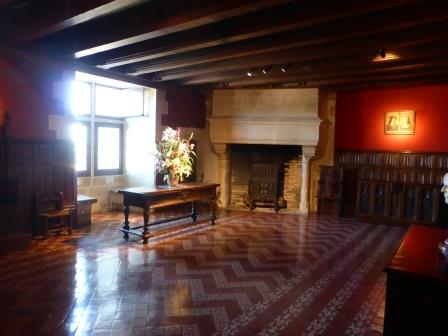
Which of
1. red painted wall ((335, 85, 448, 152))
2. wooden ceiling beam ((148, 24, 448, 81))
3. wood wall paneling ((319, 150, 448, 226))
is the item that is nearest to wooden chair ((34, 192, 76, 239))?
wooden ceiling beam ((148, 24, 448, 81))

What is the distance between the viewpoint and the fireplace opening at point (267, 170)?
7918 millimetres

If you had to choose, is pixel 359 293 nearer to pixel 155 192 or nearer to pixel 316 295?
pixel 316 295

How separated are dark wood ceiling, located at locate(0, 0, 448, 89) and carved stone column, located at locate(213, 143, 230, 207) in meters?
2.21

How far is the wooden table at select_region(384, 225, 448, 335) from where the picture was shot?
→ 193 cm

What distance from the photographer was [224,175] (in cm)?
823

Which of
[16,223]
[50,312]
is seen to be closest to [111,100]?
[16,223]

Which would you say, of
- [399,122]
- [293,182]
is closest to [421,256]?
[399,122]

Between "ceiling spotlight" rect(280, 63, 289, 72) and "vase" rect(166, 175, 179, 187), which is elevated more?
"ceiling spotlight" rect(280, 63, 289, 72)

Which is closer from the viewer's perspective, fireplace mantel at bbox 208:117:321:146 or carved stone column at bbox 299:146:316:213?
fireplace mantel at bbox 208:117:321:146

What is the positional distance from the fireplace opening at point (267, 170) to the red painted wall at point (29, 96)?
4.09 meters

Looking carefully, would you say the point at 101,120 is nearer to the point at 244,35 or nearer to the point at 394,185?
the point at 244,35

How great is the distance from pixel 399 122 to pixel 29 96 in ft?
20.9

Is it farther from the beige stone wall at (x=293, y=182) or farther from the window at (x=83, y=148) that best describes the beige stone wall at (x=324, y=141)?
the window at (x=83, y=148)

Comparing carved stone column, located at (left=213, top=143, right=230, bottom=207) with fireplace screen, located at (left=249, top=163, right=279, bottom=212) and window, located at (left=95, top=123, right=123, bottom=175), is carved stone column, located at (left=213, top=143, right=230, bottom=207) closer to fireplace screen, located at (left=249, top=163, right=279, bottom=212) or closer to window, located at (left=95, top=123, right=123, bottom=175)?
fireplace screen, located at (left=249, top=163, right=279, bottom=212)
